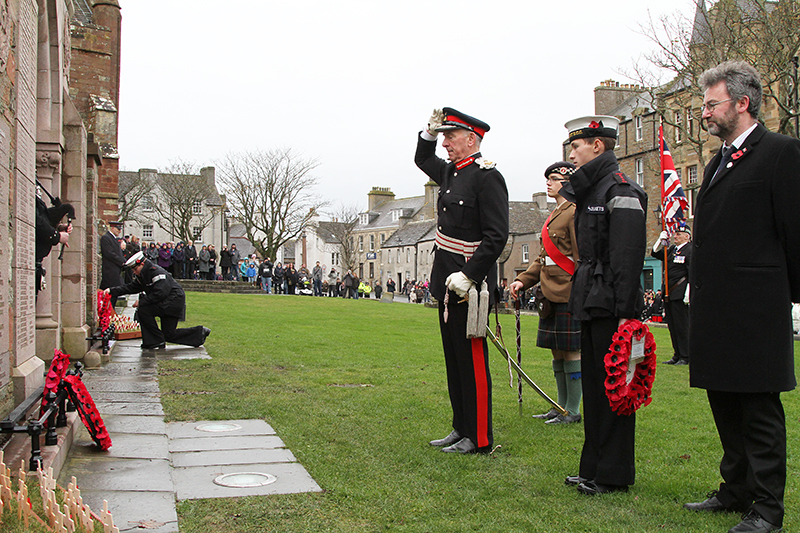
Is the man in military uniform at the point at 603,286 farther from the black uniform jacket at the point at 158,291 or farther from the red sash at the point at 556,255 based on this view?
the black uniform jacket at the point at 158,291

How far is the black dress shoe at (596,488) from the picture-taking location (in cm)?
426

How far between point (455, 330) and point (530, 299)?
130ft

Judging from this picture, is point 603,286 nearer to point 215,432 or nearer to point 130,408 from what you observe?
point 215,432

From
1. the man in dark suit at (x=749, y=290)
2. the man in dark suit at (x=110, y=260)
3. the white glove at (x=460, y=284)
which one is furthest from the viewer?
the man in dark suit at (x=110, y=260)

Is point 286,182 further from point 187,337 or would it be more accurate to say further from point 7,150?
point 7,150

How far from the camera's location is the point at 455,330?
5.43 m

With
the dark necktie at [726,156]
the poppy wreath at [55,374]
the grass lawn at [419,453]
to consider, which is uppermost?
the dark necktie at [726,156]

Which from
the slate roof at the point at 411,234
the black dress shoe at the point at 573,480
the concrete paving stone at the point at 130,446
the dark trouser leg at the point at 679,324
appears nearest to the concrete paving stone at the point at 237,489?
the concrete paving stone at the point at 130,446

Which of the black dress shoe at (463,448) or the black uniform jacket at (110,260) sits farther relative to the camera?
the black uniform jacket at (110,260)

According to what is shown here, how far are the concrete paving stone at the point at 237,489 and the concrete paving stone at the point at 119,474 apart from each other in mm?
93

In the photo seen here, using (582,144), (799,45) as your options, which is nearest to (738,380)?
(582,144)

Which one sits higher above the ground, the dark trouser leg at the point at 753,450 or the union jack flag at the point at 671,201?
the union jack flag at the point at 671,201

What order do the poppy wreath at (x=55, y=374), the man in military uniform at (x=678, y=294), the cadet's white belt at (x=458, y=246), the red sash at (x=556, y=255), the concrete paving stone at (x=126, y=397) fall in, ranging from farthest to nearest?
1. the man in military uniform at (x=678, y=294)
2. the concrete paving stone at (x=126, y=397)
3. the red sash at (x=556, y=255)
4. the cadet's white belt at (x=458, y=246)
5. the poppy wreath at (x=55, y=374)

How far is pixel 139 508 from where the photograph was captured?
3.84 metres
